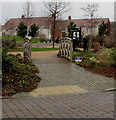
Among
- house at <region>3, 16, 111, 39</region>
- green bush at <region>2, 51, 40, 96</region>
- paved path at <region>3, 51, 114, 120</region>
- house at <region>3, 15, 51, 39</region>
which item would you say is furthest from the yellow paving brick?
house at <region>3, 15, 51, 39</region>

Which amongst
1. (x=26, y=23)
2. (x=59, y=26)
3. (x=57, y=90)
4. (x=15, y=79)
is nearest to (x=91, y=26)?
(x=59, y=26)

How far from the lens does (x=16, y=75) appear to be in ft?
28.9

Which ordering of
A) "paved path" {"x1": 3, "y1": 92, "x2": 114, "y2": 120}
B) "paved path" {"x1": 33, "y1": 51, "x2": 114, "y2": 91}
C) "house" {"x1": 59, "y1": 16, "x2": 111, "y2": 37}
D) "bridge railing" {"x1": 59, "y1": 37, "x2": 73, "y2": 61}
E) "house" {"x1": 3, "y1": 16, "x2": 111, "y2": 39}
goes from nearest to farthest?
"paved path" {"x1": 3, "y1": 92, "x2": 114, "y2": 120}, "paved path" {"x1": 33, "y1": 51, "x2": 114, "y2": 91}, "bridge railing" {"x1": 59, "y1": 37, "x2": 73, "y2": 61}, "house" {"x1": 59, "y1": 16, "x2": 111, "y2": 37}, "house" {"x1": 3, "y1": 16, "x2": 111, "y2": 39}

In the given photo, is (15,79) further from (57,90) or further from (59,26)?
(59,26)

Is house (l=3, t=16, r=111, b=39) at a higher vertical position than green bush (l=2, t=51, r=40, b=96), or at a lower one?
higher

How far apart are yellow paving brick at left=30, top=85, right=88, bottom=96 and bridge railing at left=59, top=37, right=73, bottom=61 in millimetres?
6094

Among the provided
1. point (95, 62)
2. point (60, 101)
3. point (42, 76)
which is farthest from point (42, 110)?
point (95, 62)

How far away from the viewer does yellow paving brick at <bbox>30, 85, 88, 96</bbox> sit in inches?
286

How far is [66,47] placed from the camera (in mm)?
15344

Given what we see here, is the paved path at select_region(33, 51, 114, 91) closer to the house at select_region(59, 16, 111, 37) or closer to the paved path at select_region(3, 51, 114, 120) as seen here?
the paved path at select_region(3, 51, 114, 120)

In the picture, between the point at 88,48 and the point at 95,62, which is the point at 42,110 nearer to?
the point at 95,62

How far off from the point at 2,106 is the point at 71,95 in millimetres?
2277

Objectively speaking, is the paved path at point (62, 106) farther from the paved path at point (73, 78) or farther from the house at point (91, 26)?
the house at point (91, 26)

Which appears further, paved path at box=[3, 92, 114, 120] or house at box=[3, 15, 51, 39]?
house at box=[3, 15, 51, 39]
